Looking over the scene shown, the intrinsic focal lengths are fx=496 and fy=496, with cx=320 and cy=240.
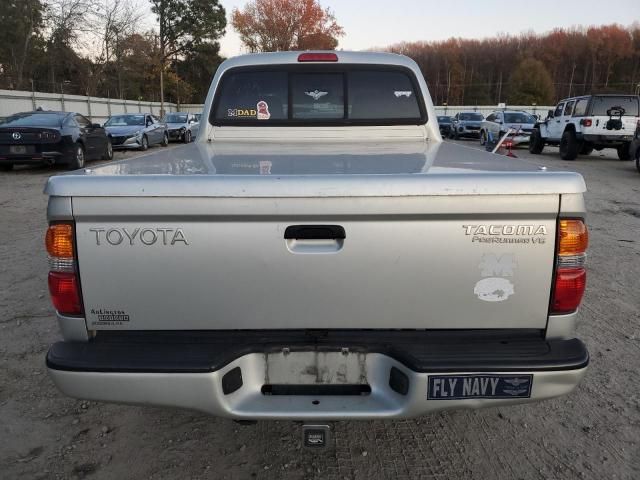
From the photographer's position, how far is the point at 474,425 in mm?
2906

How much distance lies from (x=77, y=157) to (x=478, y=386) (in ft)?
42.1

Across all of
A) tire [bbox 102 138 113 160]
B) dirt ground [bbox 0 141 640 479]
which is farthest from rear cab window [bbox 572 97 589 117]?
tire [bbox 102 138 113 160]

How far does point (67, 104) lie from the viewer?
90.7 ft

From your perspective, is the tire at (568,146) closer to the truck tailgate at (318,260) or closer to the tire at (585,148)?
the tire at (585,148)

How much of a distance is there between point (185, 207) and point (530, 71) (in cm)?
7047

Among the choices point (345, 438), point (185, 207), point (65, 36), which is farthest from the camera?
point (65, 36)

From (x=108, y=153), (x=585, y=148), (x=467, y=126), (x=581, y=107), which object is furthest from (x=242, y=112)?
(x=467, y=126)

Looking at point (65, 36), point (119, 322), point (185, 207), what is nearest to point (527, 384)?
point (185, 207)

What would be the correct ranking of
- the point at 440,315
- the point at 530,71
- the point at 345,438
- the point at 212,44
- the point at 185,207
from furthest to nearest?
the point at 530,71 < the point at 212,44 < the point at 345,438 < the point at 440,315 < the point at 185,207

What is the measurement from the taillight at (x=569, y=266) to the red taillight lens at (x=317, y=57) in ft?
8.03

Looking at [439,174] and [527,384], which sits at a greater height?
[439,174]

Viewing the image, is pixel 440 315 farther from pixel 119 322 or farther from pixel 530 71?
pixel 530 71

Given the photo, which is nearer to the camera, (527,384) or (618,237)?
(527,384)

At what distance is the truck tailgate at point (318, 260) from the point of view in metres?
1.87
